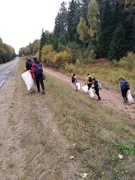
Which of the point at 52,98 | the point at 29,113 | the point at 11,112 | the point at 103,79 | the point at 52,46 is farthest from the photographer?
the point at 52,46

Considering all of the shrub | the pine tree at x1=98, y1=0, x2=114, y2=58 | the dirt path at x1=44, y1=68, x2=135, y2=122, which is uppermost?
the pine tree at x1=98, y1=0, x2=114, y2=58

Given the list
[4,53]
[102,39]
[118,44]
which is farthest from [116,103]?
[4,53]

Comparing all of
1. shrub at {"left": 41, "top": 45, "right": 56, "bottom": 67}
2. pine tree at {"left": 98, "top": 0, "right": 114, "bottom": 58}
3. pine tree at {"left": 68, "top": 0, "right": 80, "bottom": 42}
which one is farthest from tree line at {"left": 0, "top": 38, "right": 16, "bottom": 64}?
pine tree at {"left": 98, "top": 0, "right": 114, "bottom": 58}

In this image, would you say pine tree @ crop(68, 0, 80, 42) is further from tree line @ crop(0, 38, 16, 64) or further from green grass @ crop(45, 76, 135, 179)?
green grass @ crop(45, 76, 135, 179)

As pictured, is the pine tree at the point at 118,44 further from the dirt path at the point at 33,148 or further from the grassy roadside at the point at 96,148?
the grassy roadside at the point at 96,148

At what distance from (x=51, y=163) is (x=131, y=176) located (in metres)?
1.72

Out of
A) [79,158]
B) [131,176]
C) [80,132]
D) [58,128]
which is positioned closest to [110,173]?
[131,176]

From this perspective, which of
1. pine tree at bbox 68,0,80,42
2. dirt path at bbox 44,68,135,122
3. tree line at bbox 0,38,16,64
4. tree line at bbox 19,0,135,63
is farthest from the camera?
tree line at bbox 0,38,16,64

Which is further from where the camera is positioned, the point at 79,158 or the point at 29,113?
the point at 29,113

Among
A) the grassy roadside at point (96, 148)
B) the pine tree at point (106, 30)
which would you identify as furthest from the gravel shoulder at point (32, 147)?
the pine tree at point (106, 30)

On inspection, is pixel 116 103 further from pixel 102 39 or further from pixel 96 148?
pixel 102 39

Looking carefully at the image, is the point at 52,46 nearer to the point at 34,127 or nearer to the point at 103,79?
the point at 103,79

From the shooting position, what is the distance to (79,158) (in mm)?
4566

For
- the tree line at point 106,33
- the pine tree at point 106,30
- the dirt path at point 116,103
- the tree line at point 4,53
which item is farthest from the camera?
the tree line at point 4,53
